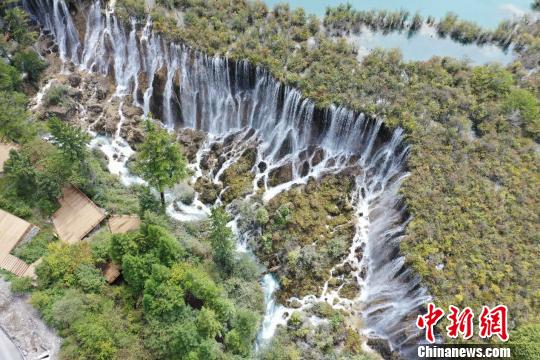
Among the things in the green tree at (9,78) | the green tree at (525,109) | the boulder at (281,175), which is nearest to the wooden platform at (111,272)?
the boulder at (281,175)

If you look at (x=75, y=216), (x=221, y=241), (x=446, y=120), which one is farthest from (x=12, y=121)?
(x=446, y=120)

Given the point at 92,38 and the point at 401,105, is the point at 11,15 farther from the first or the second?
the point at 401,105

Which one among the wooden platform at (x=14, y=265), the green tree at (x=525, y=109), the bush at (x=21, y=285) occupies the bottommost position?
the wooden platform at (x=14, y=265)

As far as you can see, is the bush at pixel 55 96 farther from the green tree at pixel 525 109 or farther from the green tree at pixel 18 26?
the green tree at pixel 525 109

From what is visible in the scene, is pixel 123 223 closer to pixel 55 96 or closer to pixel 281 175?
pixel 281 175

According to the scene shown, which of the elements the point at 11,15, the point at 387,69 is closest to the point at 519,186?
the point at 387,69
